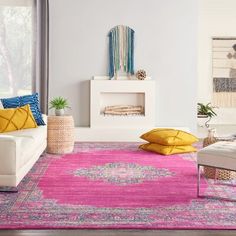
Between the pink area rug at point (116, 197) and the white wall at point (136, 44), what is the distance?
2106 millimetres

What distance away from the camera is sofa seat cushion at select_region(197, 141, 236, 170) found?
3492 millimetres

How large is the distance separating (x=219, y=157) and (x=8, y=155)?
1688 mm

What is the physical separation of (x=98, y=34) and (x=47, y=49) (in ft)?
2.81

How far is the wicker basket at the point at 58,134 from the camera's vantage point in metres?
5.66

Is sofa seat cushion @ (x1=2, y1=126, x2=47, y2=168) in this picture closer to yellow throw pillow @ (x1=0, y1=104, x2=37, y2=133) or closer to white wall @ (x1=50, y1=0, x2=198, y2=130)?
yellow throw pillow @ (x1=0, y1=104, x2=37, y2=133)

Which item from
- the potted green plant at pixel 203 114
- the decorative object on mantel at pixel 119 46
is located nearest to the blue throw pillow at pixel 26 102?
the decorative object on mantel at pixel 119 46

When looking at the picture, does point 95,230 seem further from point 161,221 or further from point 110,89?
point 110,89

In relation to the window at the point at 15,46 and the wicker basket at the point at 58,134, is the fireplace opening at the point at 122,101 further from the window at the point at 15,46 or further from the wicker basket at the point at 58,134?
the wicker basket at the point at 58,134

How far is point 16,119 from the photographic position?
4.88 m

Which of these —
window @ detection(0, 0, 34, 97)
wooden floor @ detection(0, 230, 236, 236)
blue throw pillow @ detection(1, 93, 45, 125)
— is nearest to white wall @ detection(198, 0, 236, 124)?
window @ detection(0, 0, 34, 97)

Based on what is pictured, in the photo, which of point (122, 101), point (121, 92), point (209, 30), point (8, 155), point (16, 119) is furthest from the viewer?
point (209, 30)

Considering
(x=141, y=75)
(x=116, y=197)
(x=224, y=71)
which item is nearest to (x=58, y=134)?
(x=141, y=75)

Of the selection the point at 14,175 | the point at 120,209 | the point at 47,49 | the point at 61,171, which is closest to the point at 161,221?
the point at 120,209

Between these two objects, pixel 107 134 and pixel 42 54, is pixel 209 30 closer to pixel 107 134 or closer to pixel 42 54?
pixel 107 134
